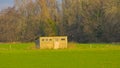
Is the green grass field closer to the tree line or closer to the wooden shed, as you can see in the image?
the wooden shed

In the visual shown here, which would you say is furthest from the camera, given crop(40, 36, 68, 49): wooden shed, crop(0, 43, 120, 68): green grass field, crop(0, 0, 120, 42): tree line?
crop(0, 0, 120, 42): tree line

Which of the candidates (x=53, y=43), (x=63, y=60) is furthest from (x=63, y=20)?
(x=63, y=60)

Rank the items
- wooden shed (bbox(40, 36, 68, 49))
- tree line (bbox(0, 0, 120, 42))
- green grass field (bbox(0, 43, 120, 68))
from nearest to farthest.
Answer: green grass field (bbox(0, 43, 120, 68)), wooden shed (bbox(40, 36, 68, 49)), tree line (bbox(0, 0, 120, 42))

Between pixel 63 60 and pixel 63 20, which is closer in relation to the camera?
pixel 63 60

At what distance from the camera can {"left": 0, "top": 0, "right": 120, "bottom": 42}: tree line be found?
304 ft

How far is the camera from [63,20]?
101188 millimetres

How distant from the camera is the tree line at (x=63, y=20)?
92675 millimetres

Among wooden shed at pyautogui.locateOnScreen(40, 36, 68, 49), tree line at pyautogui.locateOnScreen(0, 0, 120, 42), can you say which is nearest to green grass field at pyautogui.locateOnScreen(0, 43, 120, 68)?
wooden shed at pyautogui.locateOnScreen(40, 36, 68, 49)

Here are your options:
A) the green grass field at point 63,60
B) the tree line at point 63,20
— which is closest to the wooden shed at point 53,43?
the green grass field at point 63,60

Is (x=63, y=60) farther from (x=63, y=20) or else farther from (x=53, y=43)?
(x=63, y=20)

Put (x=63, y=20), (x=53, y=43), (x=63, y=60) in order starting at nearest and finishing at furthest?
(x=63, y=60)
(x=53, y=43)
(x=63, y=20)

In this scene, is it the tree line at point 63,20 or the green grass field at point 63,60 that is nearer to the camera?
the green grass field at point 63,60

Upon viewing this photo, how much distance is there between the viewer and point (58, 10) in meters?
105

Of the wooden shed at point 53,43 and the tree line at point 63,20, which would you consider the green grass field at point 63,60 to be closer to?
the wooden shed at point 53,43
